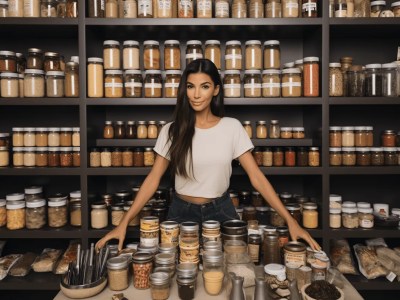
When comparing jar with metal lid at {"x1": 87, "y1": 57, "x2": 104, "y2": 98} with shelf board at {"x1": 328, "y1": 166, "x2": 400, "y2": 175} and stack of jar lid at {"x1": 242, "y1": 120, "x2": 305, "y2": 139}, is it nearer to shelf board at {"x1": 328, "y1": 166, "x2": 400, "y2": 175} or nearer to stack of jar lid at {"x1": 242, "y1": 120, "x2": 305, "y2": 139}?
stack of jar lid at {"x1": 242, "y1": 120, "x2": 305, "y2": 139}

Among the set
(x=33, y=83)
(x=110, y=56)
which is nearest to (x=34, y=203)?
(x=33, y=83)

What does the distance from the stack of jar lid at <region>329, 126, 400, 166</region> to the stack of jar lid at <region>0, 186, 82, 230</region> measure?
152 cm

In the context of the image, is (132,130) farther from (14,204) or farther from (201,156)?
(14,204)

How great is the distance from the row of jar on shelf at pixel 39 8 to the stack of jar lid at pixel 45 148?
0.65 meters

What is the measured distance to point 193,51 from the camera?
217cm

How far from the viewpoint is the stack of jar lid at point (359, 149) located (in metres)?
2.17

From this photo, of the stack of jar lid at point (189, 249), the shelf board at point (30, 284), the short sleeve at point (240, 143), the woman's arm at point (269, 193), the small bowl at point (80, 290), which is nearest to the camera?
the small bowl at point (80, 290)

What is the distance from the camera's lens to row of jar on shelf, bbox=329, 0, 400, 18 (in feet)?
6.97

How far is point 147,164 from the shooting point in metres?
2.18

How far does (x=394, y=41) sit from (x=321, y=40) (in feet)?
2.30

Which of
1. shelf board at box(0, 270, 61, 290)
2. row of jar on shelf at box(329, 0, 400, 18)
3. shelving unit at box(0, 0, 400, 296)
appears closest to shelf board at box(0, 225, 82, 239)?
shelving unit at box(0, 0, 400, 296)

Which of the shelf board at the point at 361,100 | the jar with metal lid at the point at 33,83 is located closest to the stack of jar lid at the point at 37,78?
the jar with metal lid at the point at 33,83

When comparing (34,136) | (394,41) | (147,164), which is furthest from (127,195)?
(394,41)

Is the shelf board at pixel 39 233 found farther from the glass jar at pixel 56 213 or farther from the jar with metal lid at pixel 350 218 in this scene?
the jar with metal lid at pixel 350 218
